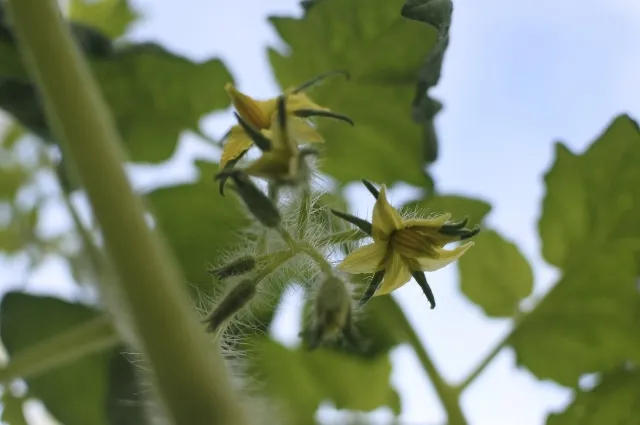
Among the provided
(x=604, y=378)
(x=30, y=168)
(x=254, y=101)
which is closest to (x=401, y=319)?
(x=604, y=378)

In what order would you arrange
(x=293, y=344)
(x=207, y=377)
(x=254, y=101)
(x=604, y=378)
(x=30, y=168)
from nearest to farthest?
(x=207, y=377), (x=254, y=101), (x=604, y=378), (x=293, y=344), (x=30, y=168)

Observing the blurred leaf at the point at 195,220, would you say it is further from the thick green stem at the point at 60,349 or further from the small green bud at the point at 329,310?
the small green bud at the point at 329,310

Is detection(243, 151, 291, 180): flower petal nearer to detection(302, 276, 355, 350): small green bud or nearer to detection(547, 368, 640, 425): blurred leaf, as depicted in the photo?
detection(302, 276, 355, 350): small green bud

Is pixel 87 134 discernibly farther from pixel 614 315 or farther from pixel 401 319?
pixel 614 315

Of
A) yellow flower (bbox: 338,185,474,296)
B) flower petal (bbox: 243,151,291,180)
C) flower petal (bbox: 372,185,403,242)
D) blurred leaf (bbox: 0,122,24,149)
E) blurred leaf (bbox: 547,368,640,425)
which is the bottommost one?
blurred leaf (bbox: 547,368,640,425)

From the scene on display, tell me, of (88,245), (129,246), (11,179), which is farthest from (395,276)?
(11,179)

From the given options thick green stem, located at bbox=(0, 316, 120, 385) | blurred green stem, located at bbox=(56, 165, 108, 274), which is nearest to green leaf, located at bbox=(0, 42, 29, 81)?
blurred green stem, located at bbox=(56, 165, 108, 274)

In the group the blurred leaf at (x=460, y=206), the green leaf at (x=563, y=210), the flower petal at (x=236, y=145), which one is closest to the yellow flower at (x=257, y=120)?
the flower petal at (x=236, y=145)

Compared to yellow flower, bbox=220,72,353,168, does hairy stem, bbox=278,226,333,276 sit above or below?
below
